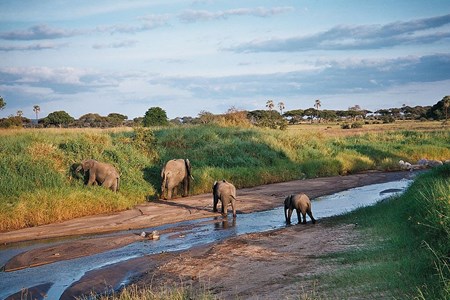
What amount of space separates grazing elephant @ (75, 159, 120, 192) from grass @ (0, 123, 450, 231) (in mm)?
452

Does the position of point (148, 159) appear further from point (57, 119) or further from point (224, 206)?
point (57, 119)

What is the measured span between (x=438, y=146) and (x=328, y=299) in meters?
34.3

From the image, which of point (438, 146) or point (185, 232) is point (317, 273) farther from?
point (438, 146)

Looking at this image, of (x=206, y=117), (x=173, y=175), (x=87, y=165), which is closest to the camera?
(x=87, y=165)

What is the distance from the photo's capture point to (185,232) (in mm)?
15805

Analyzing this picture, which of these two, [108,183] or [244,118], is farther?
[244,118]

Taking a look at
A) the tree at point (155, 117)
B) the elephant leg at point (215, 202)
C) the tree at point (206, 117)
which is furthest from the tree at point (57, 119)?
the elephant leg at point (215, 202)

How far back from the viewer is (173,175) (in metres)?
21.5

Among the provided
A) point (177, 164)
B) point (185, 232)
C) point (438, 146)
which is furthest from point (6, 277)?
point (438, 146)

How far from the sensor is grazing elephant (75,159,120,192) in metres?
20.1

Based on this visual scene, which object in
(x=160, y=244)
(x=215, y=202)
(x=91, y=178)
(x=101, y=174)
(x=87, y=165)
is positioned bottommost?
(x=160, y=244)

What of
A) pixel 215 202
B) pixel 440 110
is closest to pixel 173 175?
pixel 215 202

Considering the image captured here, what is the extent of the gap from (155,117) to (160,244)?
3253 centimetres

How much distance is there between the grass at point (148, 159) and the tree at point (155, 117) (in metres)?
12.8
